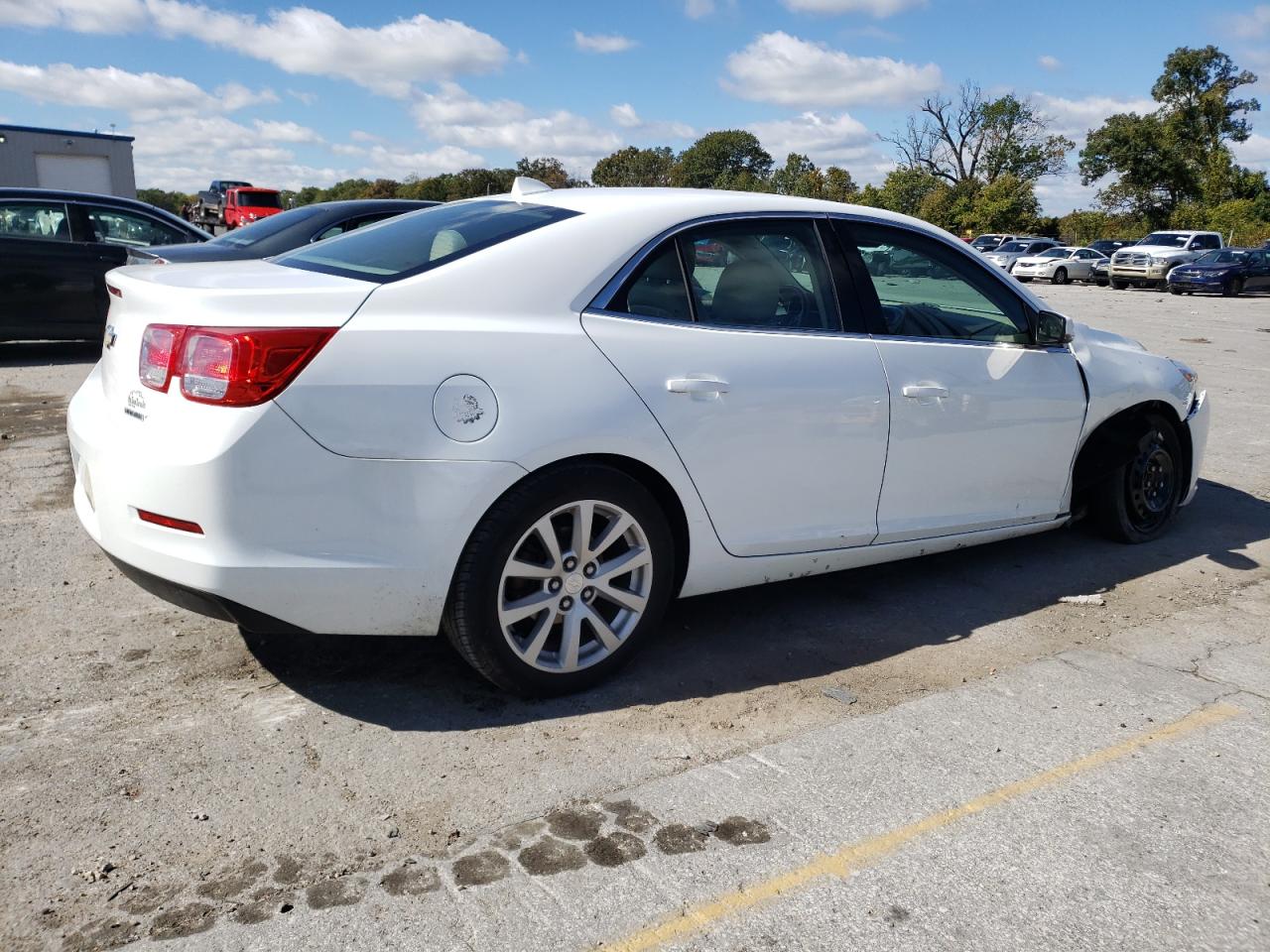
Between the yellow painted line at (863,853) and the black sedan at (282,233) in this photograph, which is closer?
the yellow painted line at (863,853)

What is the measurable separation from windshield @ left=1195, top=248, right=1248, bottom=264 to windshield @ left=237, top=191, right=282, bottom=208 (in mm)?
33078

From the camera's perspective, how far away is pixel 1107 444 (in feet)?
16.7

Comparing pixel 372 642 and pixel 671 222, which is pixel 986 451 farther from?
pixel 372 642

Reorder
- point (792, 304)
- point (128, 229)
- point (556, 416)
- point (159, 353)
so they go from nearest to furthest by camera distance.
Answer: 1. point (159, 353)
2. point (556, 416)
3. point (792, 304)
4. point (128, 229)

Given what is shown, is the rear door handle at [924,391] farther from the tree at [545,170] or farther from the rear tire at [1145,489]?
the tree at [545,170]

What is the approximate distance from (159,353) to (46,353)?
30.4 feet

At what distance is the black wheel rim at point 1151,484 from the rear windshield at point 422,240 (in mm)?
3350

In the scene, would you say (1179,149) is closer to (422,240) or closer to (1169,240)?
(1169,240)

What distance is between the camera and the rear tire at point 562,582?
10.6ft

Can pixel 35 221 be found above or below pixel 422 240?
above

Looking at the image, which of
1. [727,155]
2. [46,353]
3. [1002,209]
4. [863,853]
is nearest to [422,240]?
[863,853]

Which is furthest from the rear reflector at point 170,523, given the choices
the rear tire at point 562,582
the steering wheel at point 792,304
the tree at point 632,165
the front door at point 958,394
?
the tree at point 632,165

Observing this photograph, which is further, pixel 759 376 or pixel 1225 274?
pixel 1225 274

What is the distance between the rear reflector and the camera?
2977mm
